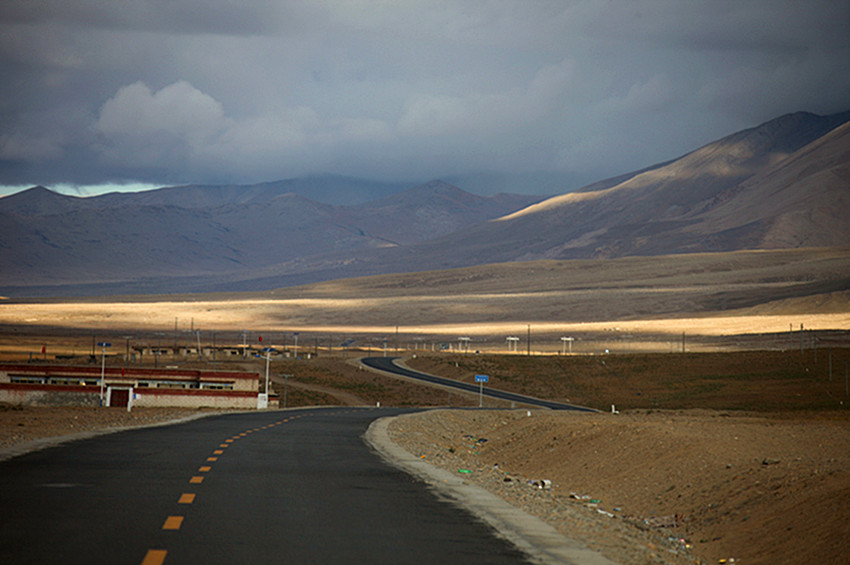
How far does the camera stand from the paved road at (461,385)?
2926 inches

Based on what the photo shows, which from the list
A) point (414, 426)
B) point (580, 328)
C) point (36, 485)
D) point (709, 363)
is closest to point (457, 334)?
point (580, 328)

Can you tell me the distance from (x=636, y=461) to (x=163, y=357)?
97583 millimetres

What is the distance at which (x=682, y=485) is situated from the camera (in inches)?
798

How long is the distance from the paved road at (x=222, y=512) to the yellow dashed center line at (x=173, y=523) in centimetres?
1

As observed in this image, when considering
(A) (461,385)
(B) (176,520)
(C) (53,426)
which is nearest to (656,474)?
(B) (176,520)

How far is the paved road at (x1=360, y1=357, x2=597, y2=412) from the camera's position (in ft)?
244

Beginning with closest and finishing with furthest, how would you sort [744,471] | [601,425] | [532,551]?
[532,551] → [744,471] → [601,425]

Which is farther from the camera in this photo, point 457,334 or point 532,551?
point 457,334

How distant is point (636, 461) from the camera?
2405 centimetres

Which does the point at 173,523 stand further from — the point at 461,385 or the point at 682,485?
the point at 461,385

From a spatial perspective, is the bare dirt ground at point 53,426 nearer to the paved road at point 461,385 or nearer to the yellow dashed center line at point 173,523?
the yellow dashed center line at point 173,523

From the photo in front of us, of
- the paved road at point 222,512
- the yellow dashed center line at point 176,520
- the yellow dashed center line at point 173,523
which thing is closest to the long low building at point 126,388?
the yellow dashed center line at point 176,520

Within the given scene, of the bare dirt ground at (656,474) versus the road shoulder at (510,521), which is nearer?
the road shoulder at (510,521)

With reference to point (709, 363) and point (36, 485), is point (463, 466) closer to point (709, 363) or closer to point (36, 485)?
point (36, 485)
